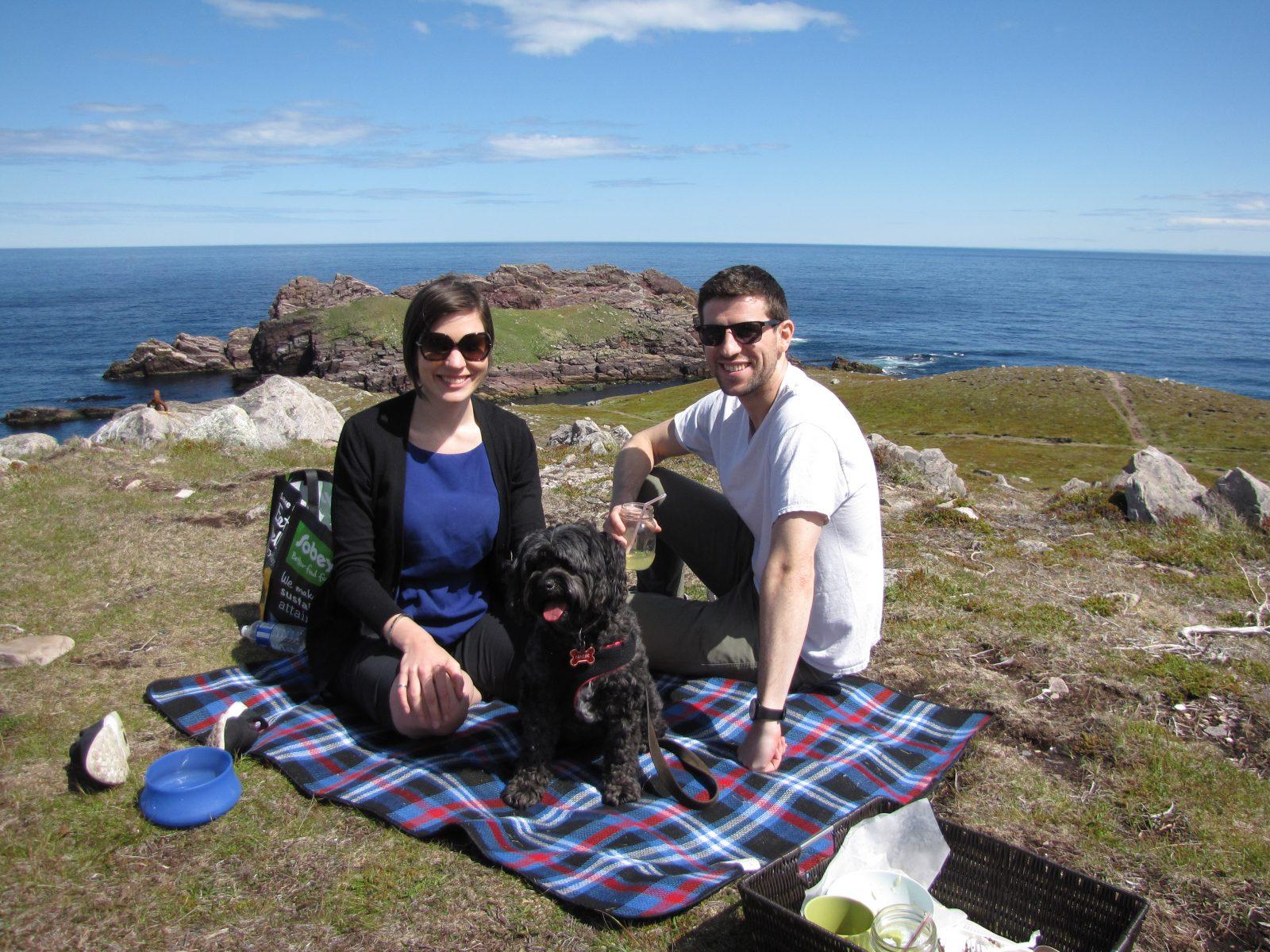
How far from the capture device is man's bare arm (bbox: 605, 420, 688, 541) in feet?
16.9

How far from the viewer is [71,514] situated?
8297mm

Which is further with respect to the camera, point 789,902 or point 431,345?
point 431,345

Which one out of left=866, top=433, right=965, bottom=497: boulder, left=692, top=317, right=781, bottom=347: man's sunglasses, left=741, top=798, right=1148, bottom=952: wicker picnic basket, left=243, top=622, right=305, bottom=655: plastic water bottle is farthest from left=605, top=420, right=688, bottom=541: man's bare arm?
left=866, top=433, right=965, bottom=497: boulder

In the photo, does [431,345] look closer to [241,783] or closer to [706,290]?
[706,290]

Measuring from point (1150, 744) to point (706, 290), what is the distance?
350 cm

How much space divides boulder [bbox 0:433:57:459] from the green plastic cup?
12784mm

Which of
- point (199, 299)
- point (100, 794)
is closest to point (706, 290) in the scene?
point (100, 794)

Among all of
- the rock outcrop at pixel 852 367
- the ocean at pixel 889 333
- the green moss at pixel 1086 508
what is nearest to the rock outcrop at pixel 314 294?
the ocean at pixel 889 333

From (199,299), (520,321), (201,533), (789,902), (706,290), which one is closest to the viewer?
(789,902)

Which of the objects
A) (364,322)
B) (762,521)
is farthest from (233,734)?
(364,322)

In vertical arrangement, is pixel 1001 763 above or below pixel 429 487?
below

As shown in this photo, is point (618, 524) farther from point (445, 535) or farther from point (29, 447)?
point (29, 447)

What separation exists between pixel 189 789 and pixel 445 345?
2434mm

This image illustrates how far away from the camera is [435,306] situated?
4121 mm
